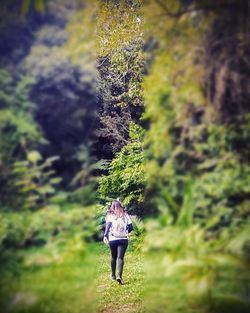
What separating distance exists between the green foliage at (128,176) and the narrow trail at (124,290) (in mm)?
2201

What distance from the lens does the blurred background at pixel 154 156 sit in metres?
1.77

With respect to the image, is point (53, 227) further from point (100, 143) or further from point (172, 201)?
point (100, 143)

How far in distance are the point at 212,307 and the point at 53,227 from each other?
2.84 feet

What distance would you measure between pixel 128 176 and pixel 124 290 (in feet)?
14.6

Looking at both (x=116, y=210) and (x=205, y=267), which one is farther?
(x=116, y=210)

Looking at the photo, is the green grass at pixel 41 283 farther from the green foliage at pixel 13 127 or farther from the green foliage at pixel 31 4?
the green foliage at pixel 31 4

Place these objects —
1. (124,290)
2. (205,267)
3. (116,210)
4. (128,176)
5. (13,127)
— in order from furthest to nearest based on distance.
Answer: (128,176)
(116,210)
(124,290)
(13,127)
(205,267)

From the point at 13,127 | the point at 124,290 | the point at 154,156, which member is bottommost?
the point at 124,290

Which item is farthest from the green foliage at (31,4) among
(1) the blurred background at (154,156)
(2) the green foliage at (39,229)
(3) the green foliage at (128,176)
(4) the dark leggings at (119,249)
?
(3) the green foliage at (128,176)

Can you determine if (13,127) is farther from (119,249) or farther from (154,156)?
(119,249)

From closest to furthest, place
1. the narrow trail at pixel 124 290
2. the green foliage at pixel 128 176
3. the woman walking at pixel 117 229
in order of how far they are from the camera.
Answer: the narrow trail at pixel 124 290 < the woman walking at pixel 117 229 < the green foliage at pixel 128 176

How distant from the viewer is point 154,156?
1.89 meters

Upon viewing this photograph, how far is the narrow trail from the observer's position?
6.09m

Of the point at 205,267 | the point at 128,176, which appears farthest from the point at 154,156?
the point at 128,176
